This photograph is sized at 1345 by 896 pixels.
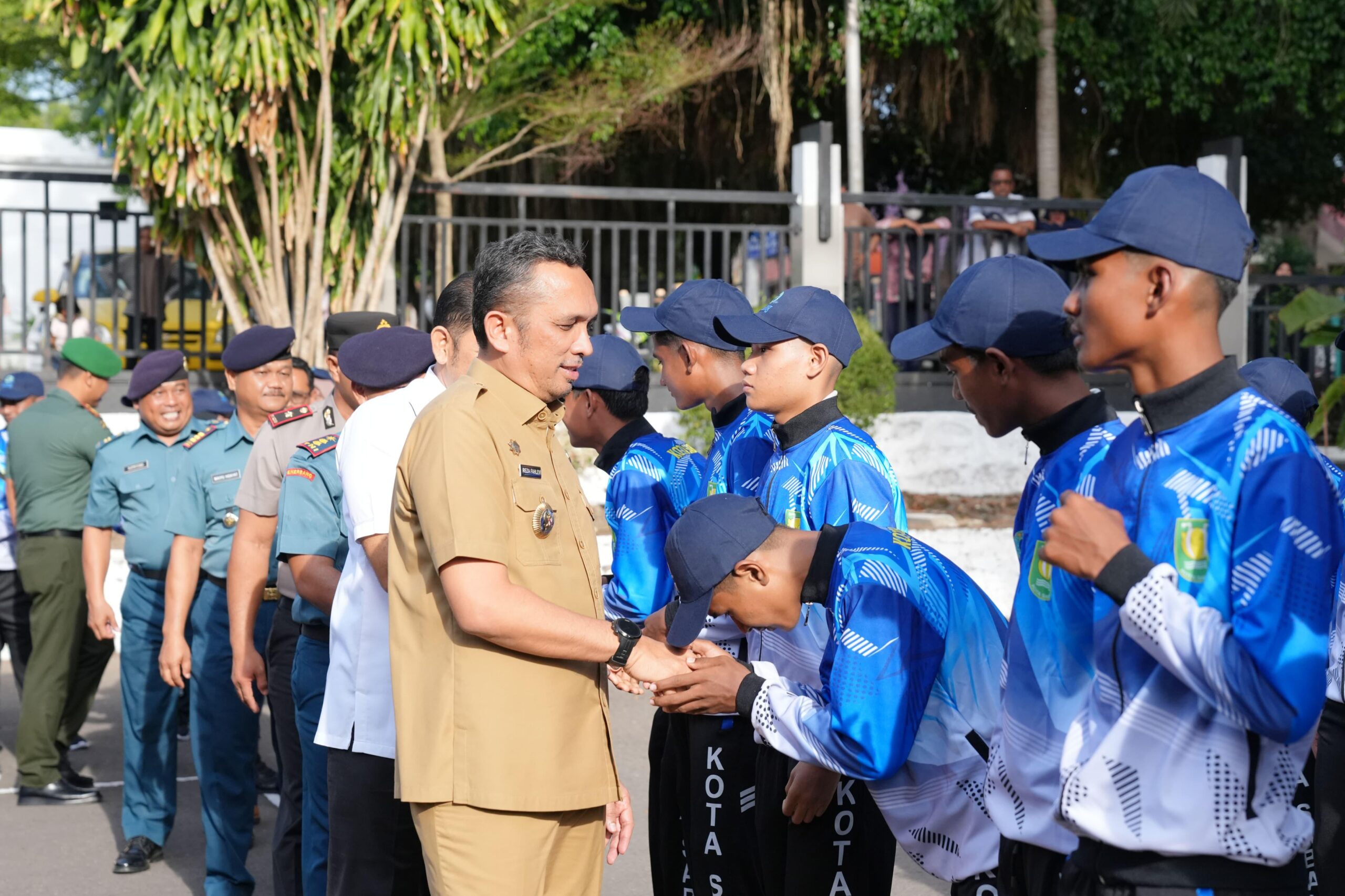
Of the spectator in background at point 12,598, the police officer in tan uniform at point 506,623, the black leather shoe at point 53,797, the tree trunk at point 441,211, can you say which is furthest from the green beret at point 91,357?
the police officer in tan uniform at point 506,623

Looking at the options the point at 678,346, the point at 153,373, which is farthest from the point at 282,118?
the point at 678,346

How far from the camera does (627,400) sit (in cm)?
469

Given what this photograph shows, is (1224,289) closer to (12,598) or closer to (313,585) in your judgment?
(313,585)

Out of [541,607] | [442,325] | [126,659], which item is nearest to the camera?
[541,607]

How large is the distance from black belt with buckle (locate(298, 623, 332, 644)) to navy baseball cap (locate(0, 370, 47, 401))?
4.72 metres

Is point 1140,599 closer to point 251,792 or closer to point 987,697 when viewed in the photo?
point 987,697

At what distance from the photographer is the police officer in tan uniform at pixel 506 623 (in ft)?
8.80

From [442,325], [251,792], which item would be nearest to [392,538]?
[442,325]

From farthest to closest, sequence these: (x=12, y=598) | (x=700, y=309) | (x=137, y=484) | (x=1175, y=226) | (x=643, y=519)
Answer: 1. (x=12, y=598)
2. (x=137, y=484)
3. (x=700, y=309)
4. (x=643, y=519)
5. (x=1175, y=226)

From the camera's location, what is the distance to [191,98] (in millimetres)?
9258

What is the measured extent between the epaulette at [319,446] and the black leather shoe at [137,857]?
234 cm

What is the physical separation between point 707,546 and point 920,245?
9.45m

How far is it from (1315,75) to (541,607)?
16.3 meters

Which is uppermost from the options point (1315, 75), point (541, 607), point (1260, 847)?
point (1315, 75)
